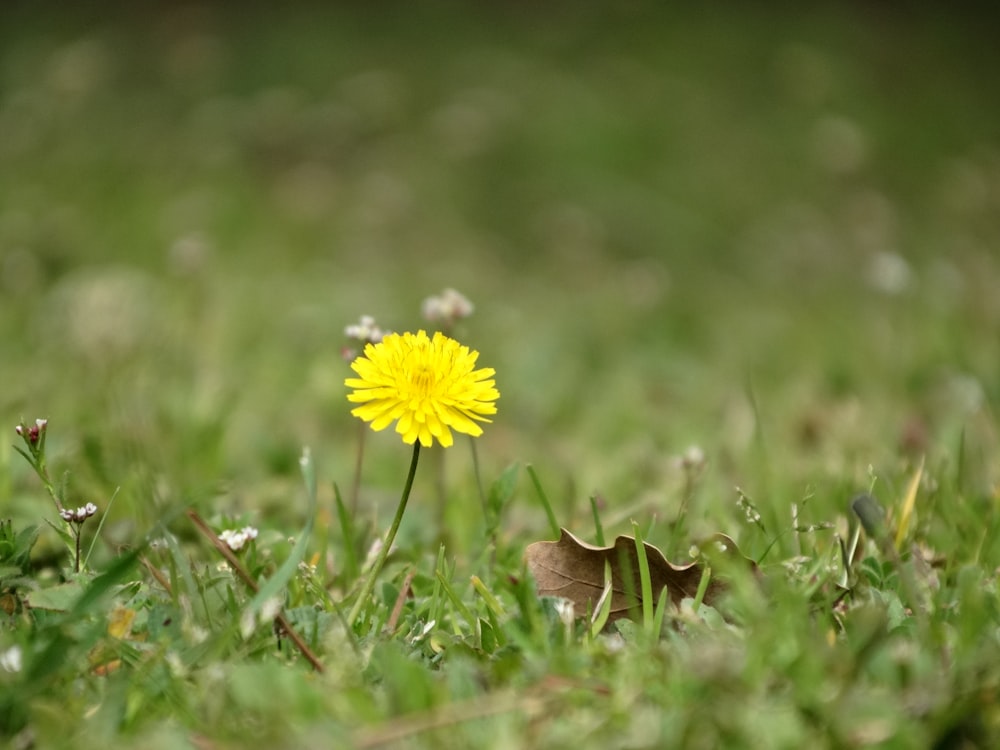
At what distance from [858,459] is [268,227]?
11.3 feet

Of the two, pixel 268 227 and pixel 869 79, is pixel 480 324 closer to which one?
pixel 268 227

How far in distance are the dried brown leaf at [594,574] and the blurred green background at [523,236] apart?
20.2 inches

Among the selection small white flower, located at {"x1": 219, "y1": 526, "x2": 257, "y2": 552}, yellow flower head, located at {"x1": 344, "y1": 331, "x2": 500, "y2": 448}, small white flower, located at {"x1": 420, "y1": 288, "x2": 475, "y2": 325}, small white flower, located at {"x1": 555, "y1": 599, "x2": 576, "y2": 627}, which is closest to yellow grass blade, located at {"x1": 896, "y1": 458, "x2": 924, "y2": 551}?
small white flower, located at {"x1": 555, "y1": 599, "x2": 576, "y2": 627}

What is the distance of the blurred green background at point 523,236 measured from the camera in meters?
2.47

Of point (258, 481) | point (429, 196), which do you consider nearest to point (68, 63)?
point (429, 196)

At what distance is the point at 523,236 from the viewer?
512 centimetres

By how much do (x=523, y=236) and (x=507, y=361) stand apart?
1.83 meters

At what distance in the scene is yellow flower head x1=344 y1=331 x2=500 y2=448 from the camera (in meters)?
1.24

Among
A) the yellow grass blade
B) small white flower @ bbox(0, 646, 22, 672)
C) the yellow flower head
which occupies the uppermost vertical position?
the yellow flower head

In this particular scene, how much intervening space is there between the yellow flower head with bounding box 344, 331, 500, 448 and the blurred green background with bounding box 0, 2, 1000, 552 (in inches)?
22.8

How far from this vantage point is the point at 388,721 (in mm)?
1021

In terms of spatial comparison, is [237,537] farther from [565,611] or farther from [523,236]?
[523,236]

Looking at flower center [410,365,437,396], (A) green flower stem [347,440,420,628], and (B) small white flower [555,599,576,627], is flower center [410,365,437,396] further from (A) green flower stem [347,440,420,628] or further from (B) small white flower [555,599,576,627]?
(B) small white flower [555,599,576,627]

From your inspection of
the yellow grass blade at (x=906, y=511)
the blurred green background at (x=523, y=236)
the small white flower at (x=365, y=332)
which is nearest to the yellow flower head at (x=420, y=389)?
the small white flower at (x=365, y=332)
